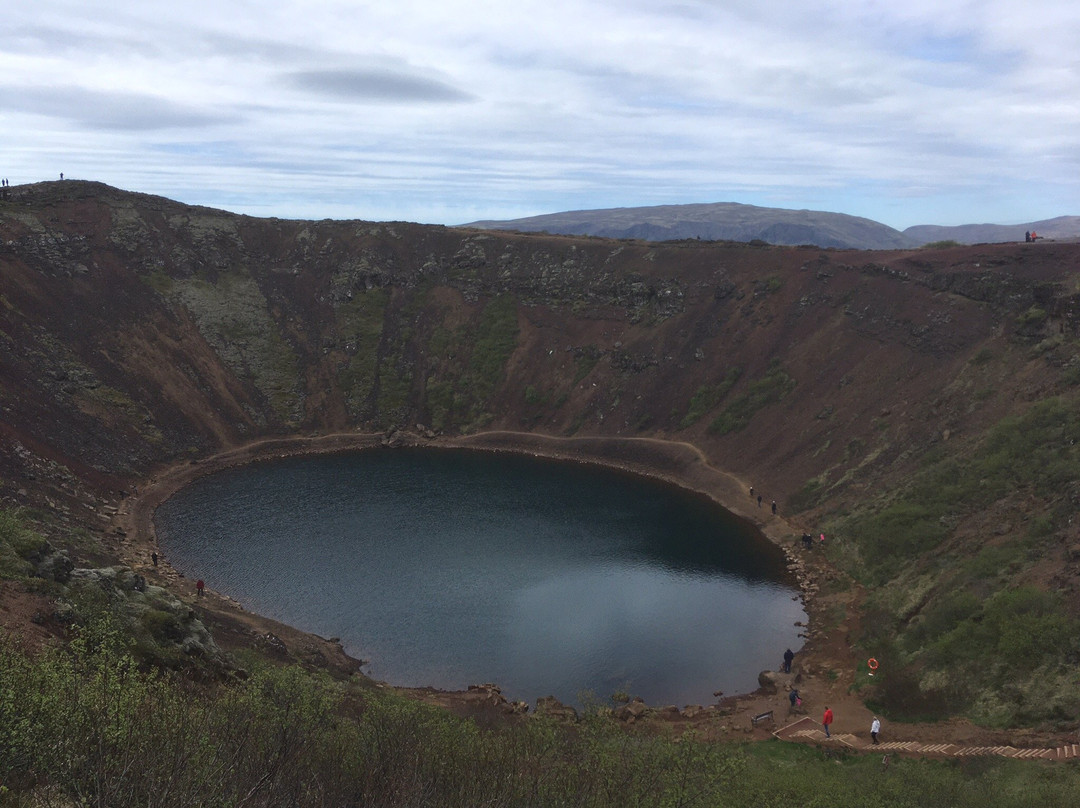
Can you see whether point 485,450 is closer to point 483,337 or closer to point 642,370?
point 483,337

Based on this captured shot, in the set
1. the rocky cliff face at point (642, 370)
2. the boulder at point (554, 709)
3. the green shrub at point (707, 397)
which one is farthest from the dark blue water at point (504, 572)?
the green shrub at point (707, 397)

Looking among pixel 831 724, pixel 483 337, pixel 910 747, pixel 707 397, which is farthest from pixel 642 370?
pixel 910 747

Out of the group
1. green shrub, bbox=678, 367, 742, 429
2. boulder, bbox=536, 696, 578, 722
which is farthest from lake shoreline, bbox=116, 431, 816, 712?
boulder, bbox=536, 696, 578, 722

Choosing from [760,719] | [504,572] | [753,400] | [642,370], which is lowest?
[760,719]

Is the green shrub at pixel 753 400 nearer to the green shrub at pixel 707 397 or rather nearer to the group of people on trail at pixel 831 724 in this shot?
the green shrub at pixel 707 397

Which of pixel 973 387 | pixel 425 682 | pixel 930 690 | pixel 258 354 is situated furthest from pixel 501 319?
pixel 930 690

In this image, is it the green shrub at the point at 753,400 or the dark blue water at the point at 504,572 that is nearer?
the dark blue water at the point at 504,572

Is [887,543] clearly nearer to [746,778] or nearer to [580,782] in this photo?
[746,778]

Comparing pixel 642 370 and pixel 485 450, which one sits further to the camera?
pixel 642 370

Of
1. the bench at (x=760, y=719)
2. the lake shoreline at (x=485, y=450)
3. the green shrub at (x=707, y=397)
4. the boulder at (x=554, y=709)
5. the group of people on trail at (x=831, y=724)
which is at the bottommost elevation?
the bench at (x=760, y=719)

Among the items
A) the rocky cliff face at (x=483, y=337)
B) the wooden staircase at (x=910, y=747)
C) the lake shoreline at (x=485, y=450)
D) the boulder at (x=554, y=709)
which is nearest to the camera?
the wooden staircase at (x=910, y=747)
